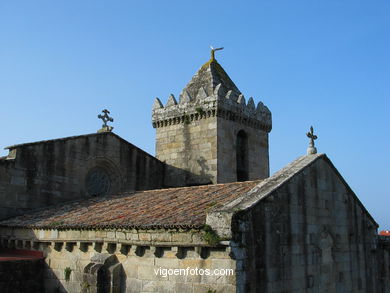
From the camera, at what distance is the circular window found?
66.0 feet

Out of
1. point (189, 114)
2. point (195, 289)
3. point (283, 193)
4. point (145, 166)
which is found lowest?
point (195, 289)

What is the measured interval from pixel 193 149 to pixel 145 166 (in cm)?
246

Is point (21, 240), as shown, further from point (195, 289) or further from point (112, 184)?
point (195, 289)

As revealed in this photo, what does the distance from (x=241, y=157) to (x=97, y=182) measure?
7.37m

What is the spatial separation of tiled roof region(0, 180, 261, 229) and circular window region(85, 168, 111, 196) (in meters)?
1.98

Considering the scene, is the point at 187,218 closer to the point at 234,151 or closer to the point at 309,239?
the point at 309,239

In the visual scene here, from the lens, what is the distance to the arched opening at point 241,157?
23.4m

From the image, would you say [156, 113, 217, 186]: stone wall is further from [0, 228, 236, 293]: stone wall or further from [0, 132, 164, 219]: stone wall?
[0, 228, 236, 293]: stone wall

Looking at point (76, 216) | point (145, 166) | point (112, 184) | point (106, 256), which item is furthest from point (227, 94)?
point (106, 256)

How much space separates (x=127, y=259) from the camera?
12.0m

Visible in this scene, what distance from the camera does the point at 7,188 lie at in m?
17.1

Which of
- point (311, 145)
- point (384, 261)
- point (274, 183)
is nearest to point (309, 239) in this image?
point (274, 183)

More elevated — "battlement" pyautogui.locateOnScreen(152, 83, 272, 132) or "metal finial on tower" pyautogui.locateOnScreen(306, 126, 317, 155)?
"battlement" pyautogui.locateOnScreen(152, 83, 272, 132)

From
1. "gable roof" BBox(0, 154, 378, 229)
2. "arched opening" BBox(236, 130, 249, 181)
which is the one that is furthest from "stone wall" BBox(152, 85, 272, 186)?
"gable roof" BBox(0, 154, 378, 229)
